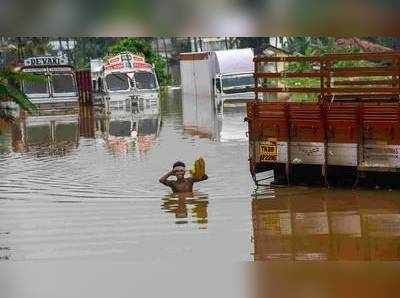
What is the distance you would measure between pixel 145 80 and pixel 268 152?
28200 mm

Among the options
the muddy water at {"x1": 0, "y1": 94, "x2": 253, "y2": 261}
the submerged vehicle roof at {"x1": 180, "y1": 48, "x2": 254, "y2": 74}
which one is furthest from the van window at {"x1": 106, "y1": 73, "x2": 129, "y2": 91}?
the muddy water at {"x1": 0, "y1": 94, "x2": 253, "y2": 261}

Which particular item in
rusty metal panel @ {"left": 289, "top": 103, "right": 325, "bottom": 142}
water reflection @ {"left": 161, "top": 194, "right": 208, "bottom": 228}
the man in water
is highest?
rusty metal panel @ {"left": 289, "top": 103, "right": 325, "bottom": 142}

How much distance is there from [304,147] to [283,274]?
691cm

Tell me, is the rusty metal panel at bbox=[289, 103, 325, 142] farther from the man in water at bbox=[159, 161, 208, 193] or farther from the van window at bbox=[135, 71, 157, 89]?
the van window at bbox=[135, 71, 157, 89]

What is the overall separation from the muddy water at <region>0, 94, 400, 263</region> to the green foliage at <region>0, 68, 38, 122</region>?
1.75 metres

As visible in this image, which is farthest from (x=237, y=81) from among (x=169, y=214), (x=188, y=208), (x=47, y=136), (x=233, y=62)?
(x=169, y=214)

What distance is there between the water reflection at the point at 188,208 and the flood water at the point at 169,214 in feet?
0.05

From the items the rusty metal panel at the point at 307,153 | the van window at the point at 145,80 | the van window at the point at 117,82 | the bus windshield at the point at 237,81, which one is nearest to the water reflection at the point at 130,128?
the van window at the point at 117,82

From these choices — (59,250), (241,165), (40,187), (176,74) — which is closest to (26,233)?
(59,250)

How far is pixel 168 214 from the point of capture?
32.3ft

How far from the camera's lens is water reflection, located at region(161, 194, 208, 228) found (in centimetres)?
941

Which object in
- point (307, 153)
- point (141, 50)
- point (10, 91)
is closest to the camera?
point (10, 91)

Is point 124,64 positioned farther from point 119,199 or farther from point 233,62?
point 119,199

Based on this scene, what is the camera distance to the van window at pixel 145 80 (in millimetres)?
38719
